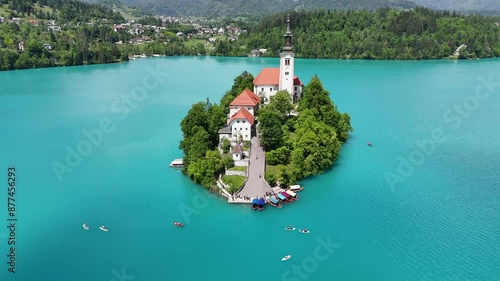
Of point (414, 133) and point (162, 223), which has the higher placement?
point (414, 133)

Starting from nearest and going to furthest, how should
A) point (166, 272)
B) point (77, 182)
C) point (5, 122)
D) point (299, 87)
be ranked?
point (166, 272) → point (77, 182) → point (299, 87) → point (5, 122)

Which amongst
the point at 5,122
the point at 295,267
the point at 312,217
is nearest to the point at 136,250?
the point at 295,267

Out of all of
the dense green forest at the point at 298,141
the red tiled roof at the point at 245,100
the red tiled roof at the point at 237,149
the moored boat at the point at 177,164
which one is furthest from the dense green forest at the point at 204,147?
the dense green forest at the point at 298,141

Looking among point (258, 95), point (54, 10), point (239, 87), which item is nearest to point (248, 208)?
point (258, 95)

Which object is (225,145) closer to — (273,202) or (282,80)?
(273,202)

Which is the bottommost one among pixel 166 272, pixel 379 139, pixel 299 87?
pixel 166 272

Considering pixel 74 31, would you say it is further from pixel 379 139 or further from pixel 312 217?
pixel 312 217

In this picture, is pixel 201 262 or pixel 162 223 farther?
pixel 162 223
